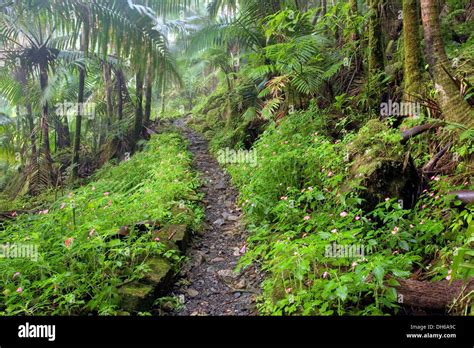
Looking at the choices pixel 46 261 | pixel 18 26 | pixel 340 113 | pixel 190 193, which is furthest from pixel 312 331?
pixel 18 26

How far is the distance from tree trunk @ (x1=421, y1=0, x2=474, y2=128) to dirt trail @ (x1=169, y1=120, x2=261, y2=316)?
3.07 metres

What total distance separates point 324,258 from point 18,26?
896cm

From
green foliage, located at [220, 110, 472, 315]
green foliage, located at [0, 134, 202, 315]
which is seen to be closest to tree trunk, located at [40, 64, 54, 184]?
green foliage, located at [0, 134, 202, 315]

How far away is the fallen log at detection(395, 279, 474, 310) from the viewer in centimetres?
255

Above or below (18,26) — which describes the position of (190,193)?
below

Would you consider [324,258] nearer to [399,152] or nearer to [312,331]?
[312,331]

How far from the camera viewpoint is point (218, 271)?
4258mm

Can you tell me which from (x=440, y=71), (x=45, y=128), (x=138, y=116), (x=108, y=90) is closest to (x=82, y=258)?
(x=440, y=71)

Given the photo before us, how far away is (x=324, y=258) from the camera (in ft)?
10.1

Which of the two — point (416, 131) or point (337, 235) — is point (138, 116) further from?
point (337, 235)

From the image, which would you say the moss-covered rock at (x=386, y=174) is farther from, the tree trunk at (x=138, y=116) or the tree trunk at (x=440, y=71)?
the tree trunk at (x=138, y=116)

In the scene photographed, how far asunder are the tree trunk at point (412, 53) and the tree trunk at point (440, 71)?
678 mm

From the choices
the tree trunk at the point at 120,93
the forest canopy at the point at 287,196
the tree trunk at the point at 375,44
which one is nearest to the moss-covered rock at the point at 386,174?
the forest canopy at the point at 287,196

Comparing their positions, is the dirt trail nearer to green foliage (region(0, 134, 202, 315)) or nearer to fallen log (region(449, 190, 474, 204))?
green foliage (region(0, 134, 202, 315))
